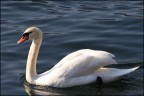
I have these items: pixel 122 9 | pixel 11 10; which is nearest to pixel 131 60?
pixel 122 9

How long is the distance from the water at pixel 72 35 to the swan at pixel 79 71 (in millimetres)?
147

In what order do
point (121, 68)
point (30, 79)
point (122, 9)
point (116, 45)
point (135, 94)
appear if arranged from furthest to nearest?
point (122, 9), point (116, 45), point (121, 68), point (30, 79), point (135, 94)

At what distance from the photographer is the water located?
42.3 feet

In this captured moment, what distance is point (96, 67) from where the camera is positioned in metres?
12.8

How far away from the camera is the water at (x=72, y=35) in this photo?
12906mm

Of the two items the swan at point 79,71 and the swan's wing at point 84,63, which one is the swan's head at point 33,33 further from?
the swan's wing at point 84,63

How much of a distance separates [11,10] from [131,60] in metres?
6.85

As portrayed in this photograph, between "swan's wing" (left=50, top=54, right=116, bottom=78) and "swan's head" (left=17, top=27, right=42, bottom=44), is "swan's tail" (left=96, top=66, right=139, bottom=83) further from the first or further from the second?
"swan's head" (left=17, top=27, right=42, bottom=44)

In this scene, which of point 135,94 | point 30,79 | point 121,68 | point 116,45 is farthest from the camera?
point 116,45

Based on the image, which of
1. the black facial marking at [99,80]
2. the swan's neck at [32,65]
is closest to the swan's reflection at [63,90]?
the black facial marking at [99,80]

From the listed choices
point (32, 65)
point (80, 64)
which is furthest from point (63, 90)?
point (32, 65)

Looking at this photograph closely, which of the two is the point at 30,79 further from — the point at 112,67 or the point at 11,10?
the point at 11,10

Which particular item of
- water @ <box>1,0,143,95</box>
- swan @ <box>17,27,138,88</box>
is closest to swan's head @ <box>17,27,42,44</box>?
swan @ <box>17,27,138,88</box>

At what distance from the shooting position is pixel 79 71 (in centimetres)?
1266
